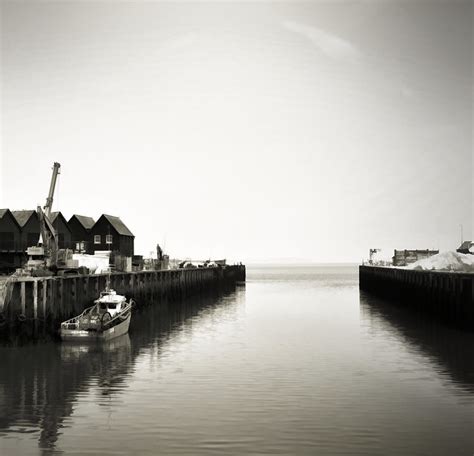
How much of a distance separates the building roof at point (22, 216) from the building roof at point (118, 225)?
18230 mm

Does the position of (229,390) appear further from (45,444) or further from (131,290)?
(131,290)

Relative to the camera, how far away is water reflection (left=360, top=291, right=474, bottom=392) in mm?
33562

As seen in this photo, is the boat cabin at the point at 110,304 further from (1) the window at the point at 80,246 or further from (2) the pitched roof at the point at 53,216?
(1) the window at the point at 80,246

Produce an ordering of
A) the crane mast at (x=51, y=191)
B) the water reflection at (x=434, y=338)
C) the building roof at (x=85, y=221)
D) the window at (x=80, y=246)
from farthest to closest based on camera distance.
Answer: the building roof at (x=85, y=221), the window at (x=80, y=246), the crane mast at (x=51, y=191), the water reflection at (x=434, y=338)

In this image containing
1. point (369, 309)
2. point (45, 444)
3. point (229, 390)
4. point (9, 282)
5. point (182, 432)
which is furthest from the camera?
point (369, 309)

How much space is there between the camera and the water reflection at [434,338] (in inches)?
1321

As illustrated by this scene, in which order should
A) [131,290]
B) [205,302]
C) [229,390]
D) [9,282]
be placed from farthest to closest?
[205,302] → [131,290] → [9,282] → [229,390]

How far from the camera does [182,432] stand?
20.8 meters

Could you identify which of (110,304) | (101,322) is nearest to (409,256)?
(110,304)

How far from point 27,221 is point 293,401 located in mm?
77828

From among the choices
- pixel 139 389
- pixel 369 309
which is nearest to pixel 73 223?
pixel 369 309

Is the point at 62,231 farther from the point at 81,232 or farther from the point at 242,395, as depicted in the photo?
the point at 242,395

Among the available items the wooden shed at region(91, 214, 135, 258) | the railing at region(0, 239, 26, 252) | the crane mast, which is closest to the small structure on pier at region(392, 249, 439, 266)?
the wooden shed at region(91, 214, 135, 258)

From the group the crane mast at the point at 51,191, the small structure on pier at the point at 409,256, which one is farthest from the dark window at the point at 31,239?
the small structure on pier at the point at 409,256
